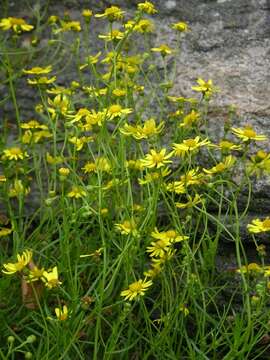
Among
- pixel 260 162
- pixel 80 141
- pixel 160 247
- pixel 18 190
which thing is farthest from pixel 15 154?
pixel 260 162

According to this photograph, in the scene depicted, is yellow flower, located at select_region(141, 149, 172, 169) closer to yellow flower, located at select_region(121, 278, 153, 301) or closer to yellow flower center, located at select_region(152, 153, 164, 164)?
yellow flower center, located at select_region(152, 153, 164, 164)

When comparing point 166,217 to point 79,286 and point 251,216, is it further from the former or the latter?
point 79,286

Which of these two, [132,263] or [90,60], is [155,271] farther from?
[90,60]

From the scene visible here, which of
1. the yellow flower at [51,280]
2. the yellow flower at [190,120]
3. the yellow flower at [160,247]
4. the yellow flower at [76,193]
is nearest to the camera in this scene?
the yellow flower at [51,280]

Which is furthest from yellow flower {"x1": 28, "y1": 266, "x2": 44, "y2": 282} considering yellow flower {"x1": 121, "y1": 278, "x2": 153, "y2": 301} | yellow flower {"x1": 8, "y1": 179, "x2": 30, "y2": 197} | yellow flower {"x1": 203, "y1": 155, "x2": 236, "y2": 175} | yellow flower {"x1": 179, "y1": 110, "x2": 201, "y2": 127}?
yellow flower {"x1": 179, "y1": 110, "x2": 201, "y2": 127}

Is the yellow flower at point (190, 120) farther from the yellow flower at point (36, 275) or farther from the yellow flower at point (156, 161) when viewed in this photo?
the yellow flower at point (36, 275)

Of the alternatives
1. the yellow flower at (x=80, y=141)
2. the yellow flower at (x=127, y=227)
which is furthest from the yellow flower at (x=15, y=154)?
A: the yellow flower at (x=127, y=227)

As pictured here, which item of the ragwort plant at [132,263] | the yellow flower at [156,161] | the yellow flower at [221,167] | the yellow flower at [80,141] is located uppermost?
the yellow flower at [156,161]

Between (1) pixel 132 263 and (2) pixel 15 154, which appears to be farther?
(2) pixel 15 154

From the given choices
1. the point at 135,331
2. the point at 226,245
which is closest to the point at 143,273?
the point at 135,331
